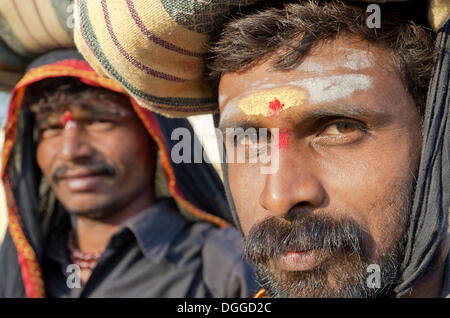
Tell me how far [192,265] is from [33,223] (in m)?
0.99

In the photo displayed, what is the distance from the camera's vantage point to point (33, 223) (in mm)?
2957

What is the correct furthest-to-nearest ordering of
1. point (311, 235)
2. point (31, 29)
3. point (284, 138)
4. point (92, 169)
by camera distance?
point (92, 169) < point (31, 29) < point (284, 138) < point (311, 235)

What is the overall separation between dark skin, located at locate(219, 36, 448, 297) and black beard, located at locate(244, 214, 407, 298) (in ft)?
0.08

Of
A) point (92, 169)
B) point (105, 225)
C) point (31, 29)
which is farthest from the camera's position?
point (105, 225)

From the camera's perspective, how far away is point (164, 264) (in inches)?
105

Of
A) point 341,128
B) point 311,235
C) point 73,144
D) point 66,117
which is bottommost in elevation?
point 73,144

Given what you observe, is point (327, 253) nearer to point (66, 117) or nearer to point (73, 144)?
point (73, 144)

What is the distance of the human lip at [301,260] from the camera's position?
5.09 ft

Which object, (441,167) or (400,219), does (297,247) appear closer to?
(400,219)

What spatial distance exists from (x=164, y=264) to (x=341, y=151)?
1.37 m

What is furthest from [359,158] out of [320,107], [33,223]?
[33,223]

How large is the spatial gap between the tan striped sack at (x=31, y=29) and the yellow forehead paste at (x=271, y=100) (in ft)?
3.84

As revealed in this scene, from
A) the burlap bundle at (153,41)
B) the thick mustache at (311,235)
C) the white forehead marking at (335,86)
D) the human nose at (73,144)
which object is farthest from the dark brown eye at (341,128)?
the human nose at (73,144)

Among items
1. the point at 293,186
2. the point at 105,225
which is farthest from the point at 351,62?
the point at 105,225
